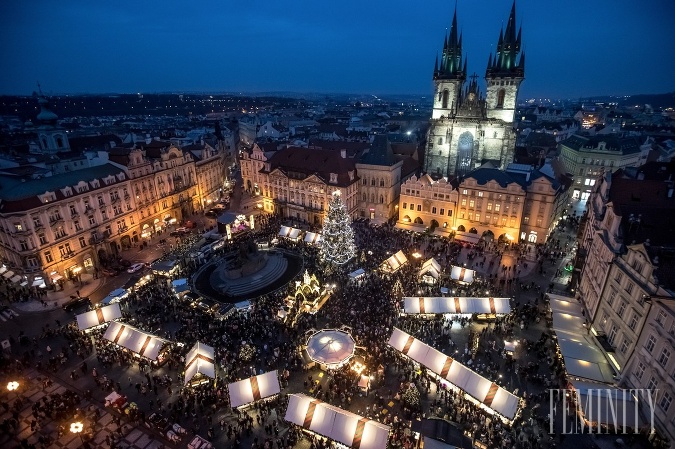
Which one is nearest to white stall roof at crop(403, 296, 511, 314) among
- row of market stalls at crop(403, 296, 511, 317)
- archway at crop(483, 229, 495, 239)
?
row of market stalls at crop(403, 296, 511, 317)

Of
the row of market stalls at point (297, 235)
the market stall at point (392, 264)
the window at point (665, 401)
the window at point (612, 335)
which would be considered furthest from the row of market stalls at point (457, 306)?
the row of market stalls at point (297, 235)

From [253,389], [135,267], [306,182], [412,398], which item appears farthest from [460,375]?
[306,182]

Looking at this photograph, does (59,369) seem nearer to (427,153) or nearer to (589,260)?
→ (589,260)

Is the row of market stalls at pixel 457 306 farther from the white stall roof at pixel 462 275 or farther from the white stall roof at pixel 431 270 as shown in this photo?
the white stall roof at pixel 431 270

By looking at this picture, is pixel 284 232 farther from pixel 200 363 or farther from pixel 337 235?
pixel 200 363

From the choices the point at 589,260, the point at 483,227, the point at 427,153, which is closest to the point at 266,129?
the point at 427,153

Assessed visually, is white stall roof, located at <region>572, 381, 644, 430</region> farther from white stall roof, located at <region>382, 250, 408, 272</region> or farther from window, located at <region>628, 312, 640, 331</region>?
white stall roof, located at <region>382, 250, 408, 272</region>

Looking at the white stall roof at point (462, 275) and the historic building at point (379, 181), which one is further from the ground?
the historic building at point (379, 181)
